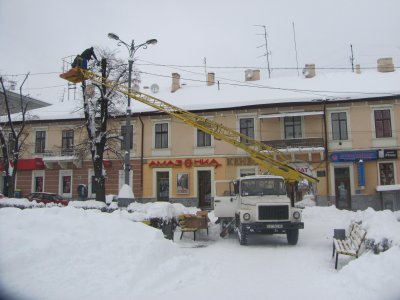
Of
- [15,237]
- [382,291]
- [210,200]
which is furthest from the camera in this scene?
[210,200]

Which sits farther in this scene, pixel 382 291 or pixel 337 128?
pixel 337 128

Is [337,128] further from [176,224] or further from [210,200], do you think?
[176,224]

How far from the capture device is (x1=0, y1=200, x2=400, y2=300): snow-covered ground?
6.56 metres

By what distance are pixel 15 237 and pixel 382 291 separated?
668 cm

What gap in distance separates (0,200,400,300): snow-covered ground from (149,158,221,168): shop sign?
63.4 ft

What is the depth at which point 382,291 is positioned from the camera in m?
6.41

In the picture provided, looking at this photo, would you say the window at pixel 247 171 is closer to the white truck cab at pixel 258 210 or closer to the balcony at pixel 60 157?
the white truck cab at pixel 258 210

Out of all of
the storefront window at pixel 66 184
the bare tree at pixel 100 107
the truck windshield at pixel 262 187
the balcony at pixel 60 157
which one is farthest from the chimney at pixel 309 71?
the storefront window at pixel 66 184

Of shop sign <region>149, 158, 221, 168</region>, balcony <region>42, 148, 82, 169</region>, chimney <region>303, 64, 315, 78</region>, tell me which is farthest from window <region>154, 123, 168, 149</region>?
chimney <region>303, 64, 315, 78</region>

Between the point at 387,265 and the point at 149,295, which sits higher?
the point at 387,265

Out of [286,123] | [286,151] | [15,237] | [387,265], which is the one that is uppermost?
[286,123]

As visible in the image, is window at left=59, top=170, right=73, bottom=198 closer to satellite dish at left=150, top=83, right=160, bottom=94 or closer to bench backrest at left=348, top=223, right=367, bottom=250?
satellite dish at left=150, top=83, right=160, bottom=94

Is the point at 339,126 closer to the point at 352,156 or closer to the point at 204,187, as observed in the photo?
the point at 352,156

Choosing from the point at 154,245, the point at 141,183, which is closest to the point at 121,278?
the point at 154,245
